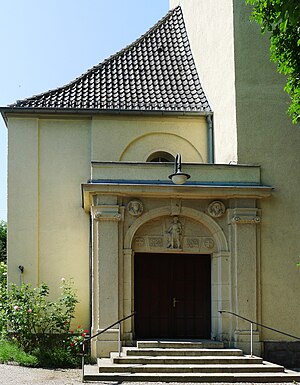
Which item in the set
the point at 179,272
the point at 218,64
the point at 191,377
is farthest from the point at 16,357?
the point at 218,64

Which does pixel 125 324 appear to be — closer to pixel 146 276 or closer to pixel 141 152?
pixel 146 276

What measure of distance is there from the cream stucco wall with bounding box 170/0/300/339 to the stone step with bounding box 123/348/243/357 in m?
1.59

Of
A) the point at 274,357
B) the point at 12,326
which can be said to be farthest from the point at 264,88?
the point at 12,326

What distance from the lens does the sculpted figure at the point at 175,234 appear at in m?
18.3

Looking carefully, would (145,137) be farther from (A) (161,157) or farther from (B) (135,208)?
(B) (135,208)

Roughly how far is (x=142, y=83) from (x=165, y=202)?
5588mm

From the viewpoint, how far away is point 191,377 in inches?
592

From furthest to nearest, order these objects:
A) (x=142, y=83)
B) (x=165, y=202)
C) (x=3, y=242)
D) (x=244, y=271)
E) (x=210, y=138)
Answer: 1. (x=3, y=242)
2. (x=142, y=83)
3. (x=210, y=138)
4. (x=165, y=202)
5. (x=244, y=271)

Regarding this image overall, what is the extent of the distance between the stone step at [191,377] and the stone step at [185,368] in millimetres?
123

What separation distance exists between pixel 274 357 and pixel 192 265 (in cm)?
328

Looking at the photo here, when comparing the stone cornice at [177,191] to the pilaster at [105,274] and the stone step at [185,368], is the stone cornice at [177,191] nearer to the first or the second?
the pilaster at [105,274]

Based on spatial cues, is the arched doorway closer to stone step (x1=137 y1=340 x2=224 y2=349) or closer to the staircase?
stone step (x1=137 y1=340 x2=224 y2=349)

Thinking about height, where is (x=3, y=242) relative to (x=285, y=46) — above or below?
below

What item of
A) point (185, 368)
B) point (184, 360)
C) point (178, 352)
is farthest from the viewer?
point (178, 352)
